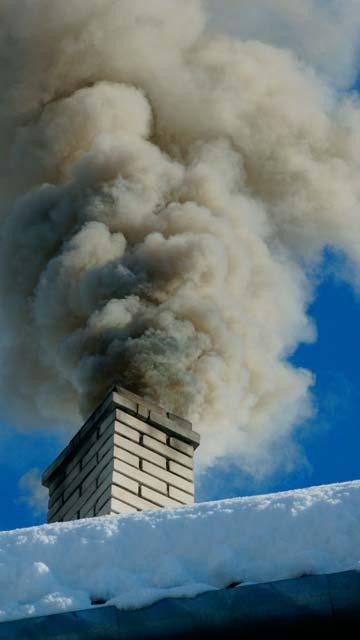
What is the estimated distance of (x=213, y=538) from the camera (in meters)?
2.53

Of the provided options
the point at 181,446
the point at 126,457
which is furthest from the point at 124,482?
the point at 181,446

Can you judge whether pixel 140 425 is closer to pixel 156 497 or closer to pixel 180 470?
pixel 180 470

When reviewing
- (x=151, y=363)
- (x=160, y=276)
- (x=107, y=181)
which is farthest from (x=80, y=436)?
(x=107, y=181)

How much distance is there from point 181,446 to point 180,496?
577 mm

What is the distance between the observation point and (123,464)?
7.66m

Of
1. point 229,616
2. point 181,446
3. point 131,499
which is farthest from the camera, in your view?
point 181,446

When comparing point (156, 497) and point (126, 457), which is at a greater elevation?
point (126, 457)

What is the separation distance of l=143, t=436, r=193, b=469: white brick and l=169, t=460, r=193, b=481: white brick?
47mm

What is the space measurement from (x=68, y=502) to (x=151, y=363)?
2.75 meters

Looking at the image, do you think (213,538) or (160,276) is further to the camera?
(160,276)

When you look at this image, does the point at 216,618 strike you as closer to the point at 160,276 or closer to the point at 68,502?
the point at 68,502

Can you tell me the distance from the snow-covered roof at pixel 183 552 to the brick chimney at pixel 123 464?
4703mm

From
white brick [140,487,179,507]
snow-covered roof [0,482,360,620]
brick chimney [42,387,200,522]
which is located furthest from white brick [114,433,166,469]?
snow-covered roof [0,482,360,620]

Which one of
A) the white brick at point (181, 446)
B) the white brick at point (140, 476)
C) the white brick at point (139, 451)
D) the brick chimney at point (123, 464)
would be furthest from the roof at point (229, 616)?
the white brick at point (181, 446)
